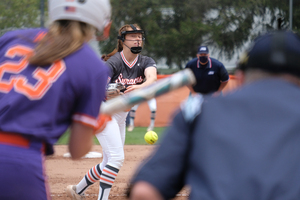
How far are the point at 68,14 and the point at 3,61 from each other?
1.33ft

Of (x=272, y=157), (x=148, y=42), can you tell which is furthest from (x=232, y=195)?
(x=148, y=42)

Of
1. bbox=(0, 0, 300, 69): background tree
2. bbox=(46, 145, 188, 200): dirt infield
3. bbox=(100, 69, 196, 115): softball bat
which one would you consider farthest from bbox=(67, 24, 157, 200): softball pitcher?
bbox=(0, 0, 300, 69): background tree

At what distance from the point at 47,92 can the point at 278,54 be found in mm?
1064

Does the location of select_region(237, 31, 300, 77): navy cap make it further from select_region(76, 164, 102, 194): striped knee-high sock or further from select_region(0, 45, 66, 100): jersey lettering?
select_region(76, 164, 102, 194): striped knee-high sock

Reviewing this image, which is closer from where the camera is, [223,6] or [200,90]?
[200,90]

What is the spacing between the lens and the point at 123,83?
5.74 meters

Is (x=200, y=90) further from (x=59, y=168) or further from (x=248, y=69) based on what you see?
(x=248, y=69)

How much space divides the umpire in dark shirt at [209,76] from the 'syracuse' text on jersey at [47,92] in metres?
7.77

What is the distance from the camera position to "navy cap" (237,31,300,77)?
53.4 inches

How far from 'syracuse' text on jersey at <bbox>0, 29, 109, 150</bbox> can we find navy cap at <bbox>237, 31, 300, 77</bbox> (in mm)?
888

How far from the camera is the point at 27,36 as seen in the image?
2184 mm

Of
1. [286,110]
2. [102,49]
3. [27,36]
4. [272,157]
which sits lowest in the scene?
[102,49]

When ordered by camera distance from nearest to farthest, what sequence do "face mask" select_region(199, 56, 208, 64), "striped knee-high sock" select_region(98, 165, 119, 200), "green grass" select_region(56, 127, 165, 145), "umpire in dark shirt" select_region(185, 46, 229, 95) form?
"striped knee-high sock" select_region(98, 165, 119, 200) < "umpire in dark shirt" select_region(185, 46, 229, 95) < "face mask" select_region(199, 56, 208, 64) < "green grass" select_region(56, 127, 165, 145)

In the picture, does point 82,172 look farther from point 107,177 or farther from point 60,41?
point 60,41
